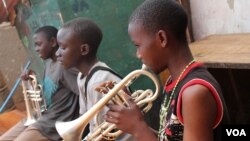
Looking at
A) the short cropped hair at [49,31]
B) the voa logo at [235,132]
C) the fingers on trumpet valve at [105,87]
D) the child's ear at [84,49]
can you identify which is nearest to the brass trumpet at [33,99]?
the short cropped hair at [49,31]

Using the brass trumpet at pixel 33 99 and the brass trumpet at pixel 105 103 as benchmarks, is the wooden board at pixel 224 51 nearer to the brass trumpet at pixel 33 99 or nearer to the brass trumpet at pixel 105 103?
the brass trumpet at pixel 105 103

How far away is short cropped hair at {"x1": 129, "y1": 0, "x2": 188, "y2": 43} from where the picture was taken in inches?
45.4

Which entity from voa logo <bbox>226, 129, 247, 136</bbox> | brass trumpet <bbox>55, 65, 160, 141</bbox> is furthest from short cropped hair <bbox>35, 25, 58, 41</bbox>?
voa logo <bbox>226, 129, 247, 136</bbox>

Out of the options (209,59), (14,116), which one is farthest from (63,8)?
(14,116)

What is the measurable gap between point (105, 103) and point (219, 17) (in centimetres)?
147

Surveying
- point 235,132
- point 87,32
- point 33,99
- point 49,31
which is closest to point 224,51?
point 235,132

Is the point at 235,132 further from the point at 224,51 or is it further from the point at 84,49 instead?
the point at 84,49

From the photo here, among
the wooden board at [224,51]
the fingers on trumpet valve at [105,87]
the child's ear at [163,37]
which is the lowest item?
the wooden board at [224,51]

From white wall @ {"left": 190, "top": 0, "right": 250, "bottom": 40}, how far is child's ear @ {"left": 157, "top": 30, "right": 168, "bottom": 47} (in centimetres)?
136

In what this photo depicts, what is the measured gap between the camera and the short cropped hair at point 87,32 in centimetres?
187

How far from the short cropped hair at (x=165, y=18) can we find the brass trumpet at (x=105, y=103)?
0.89 ft

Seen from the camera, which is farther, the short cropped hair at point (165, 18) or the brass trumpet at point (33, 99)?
the brass trumpet at point (33, 99)

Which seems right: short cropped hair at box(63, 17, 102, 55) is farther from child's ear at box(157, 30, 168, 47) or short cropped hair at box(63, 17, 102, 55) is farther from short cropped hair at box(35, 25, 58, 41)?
child's ear at box(157, 30, 168, 47)

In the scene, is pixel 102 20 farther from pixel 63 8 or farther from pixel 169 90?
pixel 169 90
